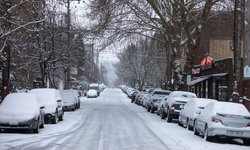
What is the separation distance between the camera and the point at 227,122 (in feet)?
63.9

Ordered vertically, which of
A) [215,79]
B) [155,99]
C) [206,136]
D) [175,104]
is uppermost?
[215,79]

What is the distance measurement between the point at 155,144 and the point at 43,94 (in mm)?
12031

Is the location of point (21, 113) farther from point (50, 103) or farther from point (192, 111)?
point (192, 111)

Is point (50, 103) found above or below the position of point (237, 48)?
below

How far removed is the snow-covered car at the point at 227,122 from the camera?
760 inches

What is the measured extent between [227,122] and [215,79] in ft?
91.2

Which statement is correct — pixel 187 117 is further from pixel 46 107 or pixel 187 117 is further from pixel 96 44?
pixel 96 44

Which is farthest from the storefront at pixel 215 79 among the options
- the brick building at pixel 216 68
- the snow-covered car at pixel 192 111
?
the snow-covered car at pixel 192 111

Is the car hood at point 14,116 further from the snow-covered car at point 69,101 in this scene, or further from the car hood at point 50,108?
the snow-covered car at point 69,101

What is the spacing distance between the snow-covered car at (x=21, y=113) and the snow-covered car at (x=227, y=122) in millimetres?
6695

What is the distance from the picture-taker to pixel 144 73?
9444cm

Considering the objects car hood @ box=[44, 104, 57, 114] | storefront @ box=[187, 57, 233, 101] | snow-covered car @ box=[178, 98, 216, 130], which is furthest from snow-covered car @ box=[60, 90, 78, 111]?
snow-covered car @ box=[178, 98, 216, 130]

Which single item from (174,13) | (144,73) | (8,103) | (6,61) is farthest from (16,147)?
(144,73)

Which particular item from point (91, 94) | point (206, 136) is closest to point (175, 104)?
point (206, 136)
